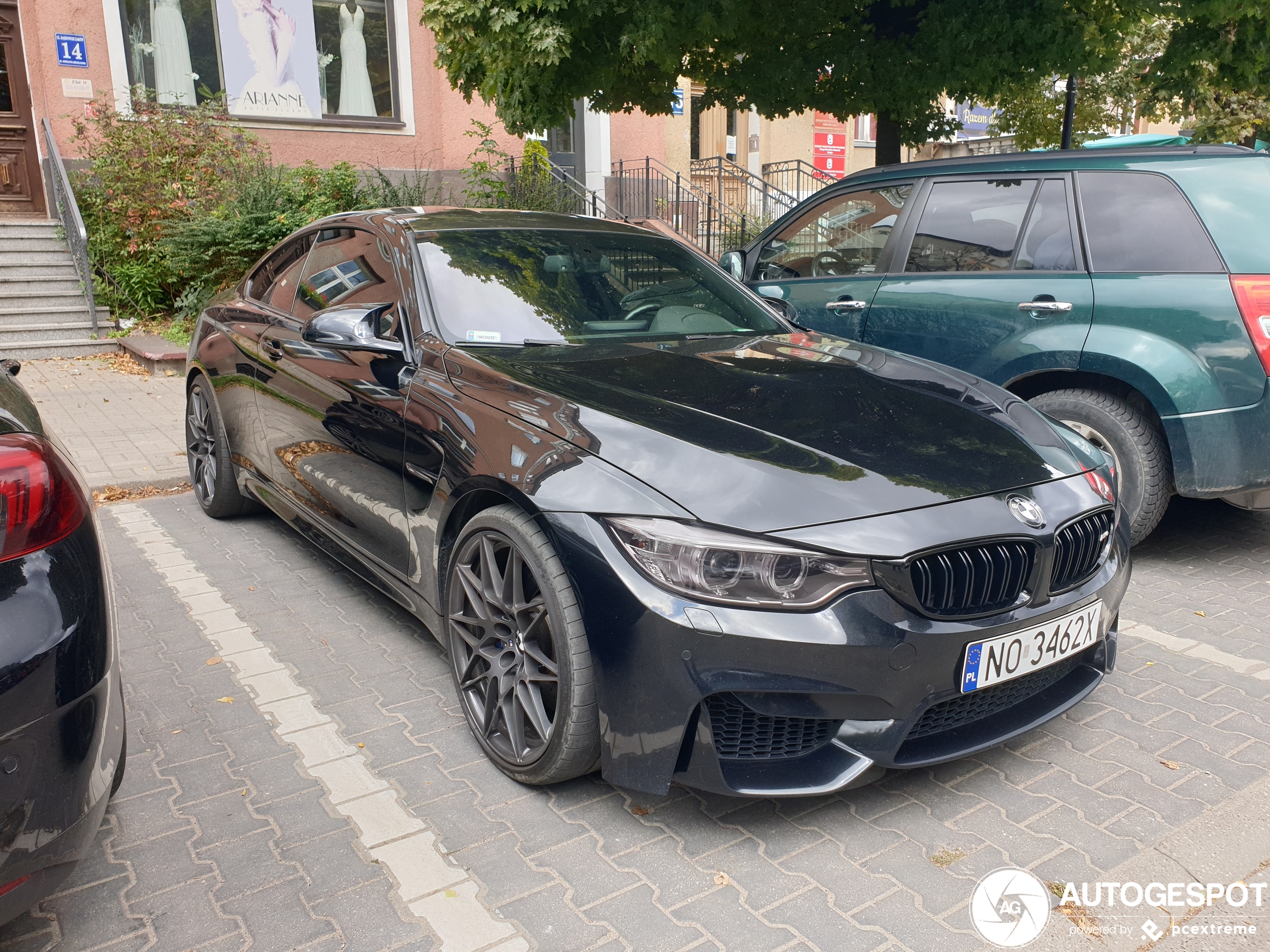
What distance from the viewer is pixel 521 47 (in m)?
7.25

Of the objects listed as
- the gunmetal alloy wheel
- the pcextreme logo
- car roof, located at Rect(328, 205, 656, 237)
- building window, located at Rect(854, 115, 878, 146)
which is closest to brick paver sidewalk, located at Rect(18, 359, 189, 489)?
the gunmetal alloy wheel

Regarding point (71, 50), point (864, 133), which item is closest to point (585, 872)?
point (71, 50)

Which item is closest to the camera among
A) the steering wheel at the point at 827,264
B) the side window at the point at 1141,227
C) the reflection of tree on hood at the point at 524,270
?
the reflection of tree on hood at the point at 524,270

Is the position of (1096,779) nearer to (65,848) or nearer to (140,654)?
(65,848)

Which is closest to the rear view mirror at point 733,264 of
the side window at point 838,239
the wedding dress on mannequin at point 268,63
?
the side window at point 838,239

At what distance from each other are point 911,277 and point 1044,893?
3.49 metres

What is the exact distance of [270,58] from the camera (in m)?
13.4

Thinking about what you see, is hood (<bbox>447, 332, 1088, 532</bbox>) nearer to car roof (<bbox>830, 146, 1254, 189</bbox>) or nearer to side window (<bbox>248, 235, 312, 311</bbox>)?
side window (<bbox>248, 235, 312, 311</bbox>)

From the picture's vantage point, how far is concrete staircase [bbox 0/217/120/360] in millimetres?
10391

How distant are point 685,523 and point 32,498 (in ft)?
4.50

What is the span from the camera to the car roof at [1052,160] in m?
4.48

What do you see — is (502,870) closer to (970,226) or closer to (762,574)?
(762,574)

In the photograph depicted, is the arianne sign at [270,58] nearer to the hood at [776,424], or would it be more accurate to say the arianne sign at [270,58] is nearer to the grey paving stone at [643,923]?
the hood at [776,424]

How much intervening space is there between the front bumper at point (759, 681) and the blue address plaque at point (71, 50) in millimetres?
12618
